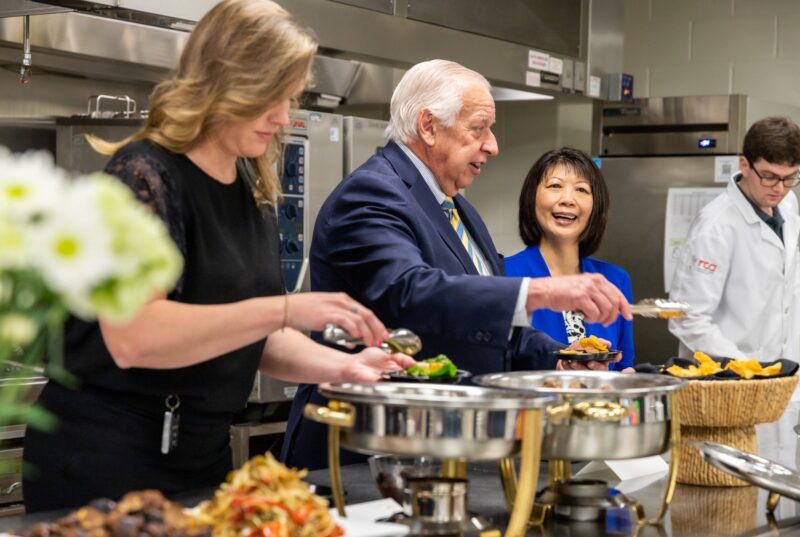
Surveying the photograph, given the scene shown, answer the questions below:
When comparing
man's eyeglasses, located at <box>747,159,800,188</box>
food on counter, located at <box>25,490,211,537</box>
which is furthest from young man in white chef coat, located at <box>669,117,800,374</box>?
food on counter, located at <box>25,490,211,537</box>

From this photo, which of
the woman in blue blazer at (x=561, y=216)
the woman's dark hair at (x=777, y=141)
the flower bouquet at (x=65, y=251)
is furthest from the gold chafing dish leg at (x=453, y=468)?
the woman's dark hair at (x=777, y=141)

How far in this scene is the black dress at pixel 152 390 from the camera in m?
1.75

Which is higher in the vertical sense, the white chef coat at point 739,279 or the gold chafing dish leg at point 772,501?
the white chef coat at point 739,279

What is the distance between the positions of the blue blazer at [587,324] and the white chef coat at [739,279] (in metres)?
0.75

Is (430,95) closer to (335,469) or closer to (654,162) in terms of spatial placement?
(335,469)

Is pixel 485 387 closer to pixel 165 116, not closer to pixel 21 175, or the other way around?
pixel 165 116

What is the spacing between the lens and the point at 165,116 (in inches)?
70.0

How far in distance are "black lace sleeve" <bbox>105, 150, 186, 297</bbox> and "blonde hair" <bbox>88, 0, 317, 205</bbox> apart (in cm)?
5

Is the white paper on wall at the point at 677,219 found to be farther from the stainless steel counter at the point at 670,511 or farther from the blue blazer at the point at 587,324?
the stainless steel counter at the point at 670,511

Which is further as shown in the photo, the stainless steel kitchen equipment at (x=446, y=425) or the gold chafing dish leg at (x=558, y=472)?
the gold chafing dish leg at (x=558, y=472)

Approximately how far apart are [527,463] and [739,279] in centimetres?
299

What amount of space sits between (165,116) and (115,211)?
0.99m

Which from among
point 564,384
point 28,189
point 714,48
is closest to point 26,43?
point 564,384

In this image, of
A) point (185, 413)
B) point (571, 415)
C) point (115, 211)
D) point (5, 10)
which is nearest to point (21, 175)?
point (115, 211)
